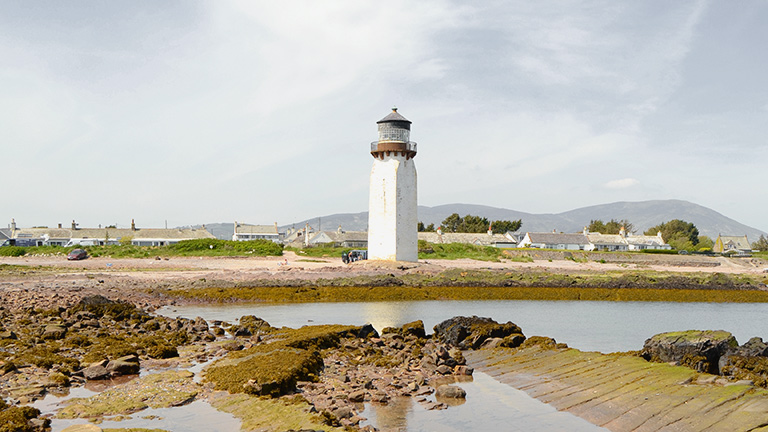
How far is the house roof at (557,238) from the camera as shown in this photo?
11063 centimetres

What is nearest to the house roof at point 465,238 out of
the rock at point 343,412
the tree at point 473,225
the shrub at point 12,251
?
the tree at point 473,225

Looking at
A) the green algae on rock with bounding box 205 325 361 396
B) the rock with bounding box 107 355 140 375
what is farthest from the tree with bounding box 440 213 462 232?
the rock with bounding box 107 355 140 375

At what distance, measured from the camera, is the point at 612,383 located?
13.8 m

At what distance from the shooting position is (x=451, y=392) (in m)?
14.4

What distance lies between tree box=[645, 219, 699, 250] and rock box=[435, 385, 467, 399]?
104 metres

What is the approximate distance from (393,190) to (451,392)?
34.3m

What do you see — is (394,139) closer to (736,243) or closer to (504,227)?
(504,227)

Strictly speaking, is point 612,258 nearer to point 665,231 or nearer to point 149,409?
point 665,231

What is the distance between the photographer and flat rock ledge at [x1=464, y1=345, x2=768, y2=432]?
36.7ft

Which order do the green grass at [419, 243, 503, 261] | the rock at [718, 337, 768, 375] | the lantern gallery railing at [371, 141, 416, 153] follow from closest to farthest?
the rock at [718, 337, 768, 375]
the lantern gallery railing at [371, 141, 416, 153]
the green grass at [419, 243, 503, 261]

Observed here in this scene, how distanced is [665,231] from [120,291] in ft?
399

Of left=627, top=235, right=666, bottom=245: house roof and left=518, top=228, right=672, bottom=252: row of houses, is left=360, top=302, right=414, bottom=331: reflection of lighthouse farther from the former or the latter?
left=627, top=235, right=666, bottom=245: house roof

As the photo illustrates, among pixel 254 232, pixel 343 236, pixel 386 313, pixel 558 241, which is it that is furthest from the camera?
pixel 254 232

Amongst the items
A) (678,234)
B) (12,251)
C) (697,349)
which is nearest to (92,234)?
(12,251)
